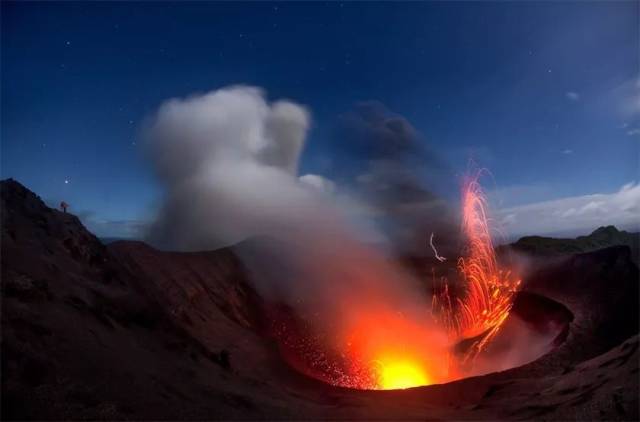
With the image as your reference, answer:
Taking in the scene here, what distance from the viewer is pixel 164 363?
1234cm

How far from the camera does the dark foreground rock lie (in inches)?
323

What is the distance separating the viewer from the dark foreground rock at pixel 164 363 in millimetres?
8203

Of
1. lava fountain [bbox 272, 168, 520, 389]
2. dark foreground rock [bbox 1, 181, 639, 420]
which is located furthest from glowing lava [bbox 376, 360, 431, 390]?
dark foreground rock [bbox 1, 181, 639, 420]

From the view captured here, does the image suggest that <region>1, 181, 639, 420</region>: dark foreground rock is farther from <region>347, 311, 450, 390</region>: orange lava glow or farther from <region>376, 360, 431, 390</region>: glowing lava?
<region>376, 360, 431, 390</region>: glowing lava

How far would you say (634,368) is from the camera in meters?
11.6

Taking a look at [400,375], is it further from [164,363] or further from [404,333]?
[164,363]

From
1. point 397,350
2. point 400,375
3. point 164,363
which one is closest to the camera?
point 164,363

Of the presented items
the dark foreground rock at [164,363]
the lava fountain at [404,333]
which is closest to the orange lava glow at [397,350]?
the lava fountain at [404,333]

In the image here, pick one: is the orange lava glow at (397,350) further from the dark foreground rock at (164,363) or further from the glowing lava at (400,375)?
the dark foreground rock at (164,363)

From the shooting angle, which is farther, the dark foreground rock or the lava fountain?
the lava fountain

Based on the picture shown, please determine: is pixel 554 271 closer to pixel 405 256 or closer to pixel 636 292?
pixel 636 292

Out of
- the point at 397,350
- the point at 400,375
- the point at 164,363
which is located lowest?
the point at 400,375

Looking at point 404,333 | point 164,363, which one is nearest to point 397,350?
point 404,333

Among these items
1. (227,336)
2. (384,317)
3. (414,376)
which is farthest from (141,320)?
(384,317)
